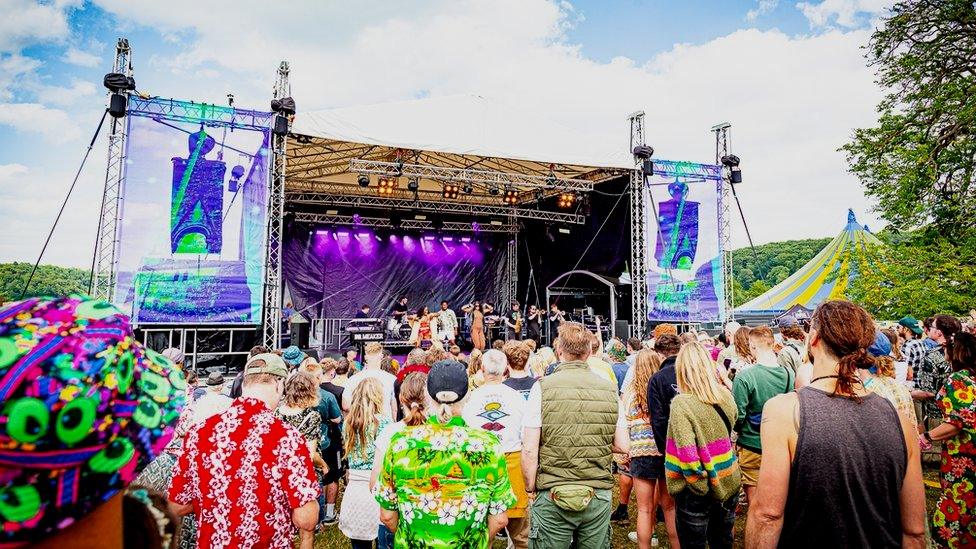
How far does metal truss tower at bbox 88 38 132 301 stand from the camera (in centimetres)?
781

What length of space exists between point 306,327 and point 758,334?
1178 cm

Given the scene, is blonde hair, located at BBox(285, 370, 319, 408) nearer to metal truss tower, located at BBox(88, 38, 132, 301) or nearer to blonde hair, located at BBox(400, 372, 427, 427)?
blonde hair, located at BBox(400, 372, 427, 427)

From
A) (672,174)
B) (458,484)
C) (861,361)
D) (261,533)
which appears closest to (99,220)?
(261,533)

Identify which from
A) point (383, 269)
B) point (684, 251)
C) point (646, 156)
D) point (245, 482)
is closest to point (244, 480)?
point (245, 482)

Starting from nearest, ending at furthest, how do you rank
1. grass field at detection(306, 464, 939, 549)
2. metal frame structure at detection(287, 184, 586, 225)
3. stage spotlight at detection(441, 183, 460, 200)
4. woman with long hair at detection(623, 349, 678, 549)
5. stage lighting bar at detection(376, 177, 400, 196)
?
woman with long hair at detection(623, 349, 678, 549), grass field at detection(306, 464, 939, 549), stage lighting bar at detection(376, 177, 400, 196), stage spotlight at detection(441, 183, 460, 200), metal frame structure at detection(287, 184, 586, 225)

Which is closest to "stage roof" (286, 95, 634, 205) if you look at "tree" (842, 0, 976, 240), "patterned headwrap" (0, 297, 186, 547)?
"tree" (842, 0, 976, 240)

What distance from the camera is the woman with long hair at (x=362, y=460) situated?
2.88 m

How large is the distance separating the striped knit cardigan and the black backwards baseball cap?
1.27m

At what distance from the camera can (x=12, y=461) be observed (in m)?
0.61

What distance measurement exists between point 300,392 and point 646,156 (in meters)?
9.91

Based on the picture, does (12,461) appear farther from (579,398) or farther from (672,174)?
(672,174)

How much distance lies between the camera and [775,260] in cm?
5022

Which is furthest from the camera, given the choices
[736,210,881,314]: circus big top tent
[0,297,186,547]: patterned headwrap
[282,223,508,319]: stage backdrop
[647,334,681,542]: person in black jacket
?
[736,210,881,314]: circus big top tent

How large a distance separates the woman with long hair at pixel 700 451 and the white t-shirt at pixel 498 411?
881 millimetres
